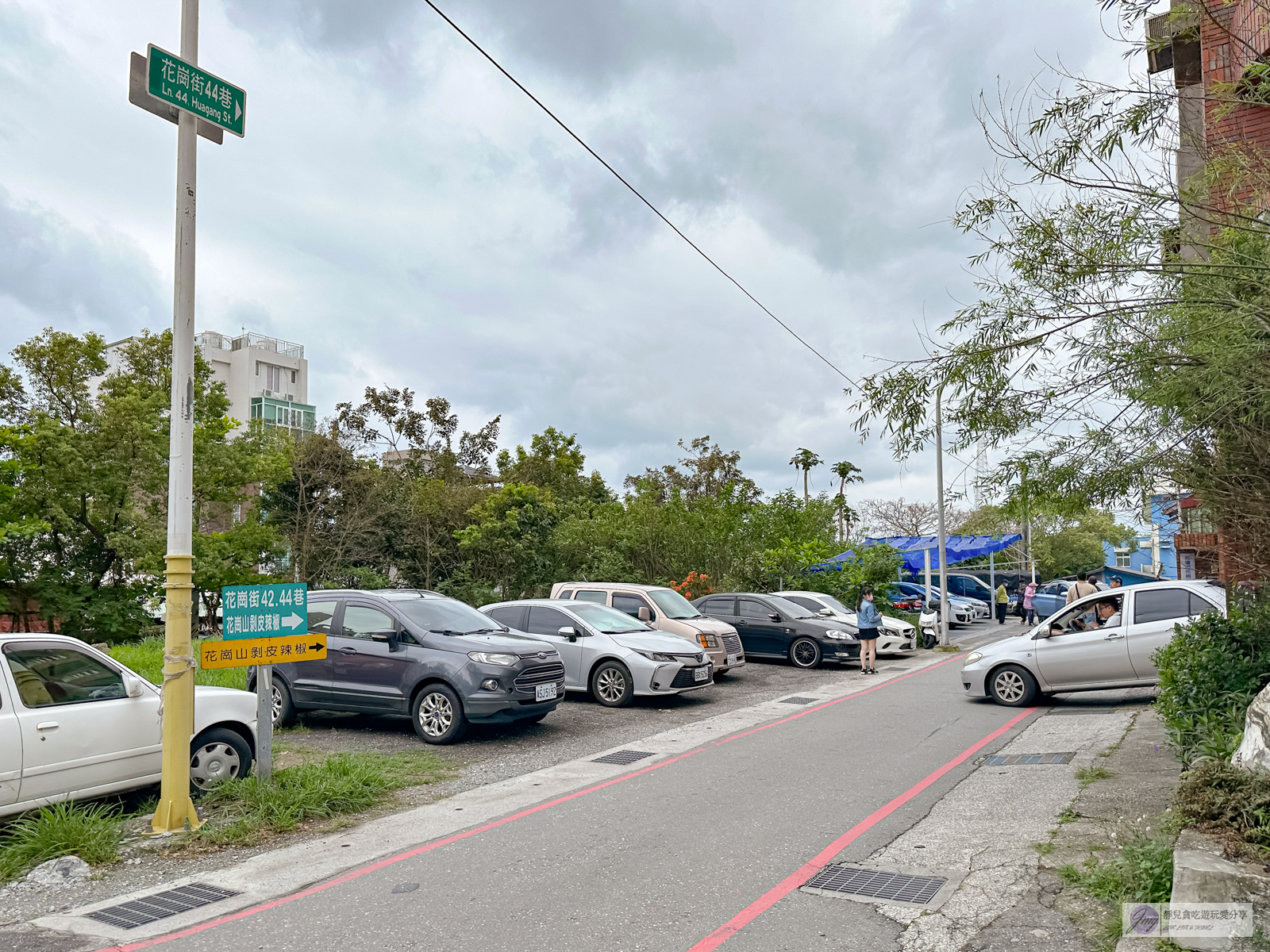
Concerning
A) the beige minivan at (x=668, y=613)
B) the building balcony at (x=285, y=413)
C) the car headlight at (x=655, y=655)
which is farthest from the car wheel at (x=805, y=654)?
the building balcony at (x=285, y=413)

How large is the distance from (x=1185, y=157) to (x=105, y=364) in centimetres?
3001

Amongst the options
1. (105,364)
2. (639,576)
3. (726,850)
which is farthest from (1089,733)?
(105,364)

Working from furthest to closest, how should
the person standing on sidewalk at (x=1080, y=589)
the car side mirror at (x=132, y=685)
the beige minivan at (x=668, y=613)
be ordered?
1. the person standing on sidewalk at (x=1080, y=589)
2. the beige minivan at (x=668, y=613)
3. the car side mirror at (x=132, y=685)

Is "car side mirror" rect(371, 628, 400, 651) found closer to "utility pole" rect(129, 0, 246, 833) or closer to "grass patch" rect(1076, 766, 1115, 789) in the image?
"utility pole" rect(129, 0, 246, 833)

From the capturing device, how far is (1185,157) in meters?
8.67

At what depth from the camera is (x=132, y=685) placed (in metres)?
7.41

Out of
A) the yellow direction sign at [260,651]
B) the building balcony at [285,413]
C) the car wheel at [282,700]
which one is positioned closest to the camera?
the yellow direction sign at [260,651]

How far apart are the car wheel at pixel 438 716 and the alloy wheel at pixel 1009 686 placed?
7.67 m

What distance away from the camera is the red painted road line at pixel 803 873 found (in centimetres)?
486

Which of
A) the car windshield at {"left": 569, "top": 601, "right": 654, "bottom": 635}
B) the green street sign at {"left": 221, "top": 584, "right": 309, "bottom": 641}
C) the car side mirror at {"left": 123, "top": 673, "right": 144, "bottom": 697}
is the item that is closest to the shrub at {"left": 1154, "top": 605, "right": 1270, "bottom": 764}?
the green street sign at {"left": 221, "top": 584, "right": 309, "bottom": 641}

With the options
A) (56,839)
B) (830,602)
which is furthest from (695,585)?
(56,839)

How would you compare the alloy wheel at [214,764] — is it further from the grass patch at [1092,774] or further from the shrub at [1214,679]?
the shrub at [1214,679]

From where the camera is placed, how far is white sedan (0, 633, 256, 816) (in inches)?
257

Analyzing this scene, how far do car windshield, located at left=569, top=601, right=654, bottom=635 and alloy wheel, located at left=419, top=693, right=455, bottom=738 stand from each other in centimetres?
394
